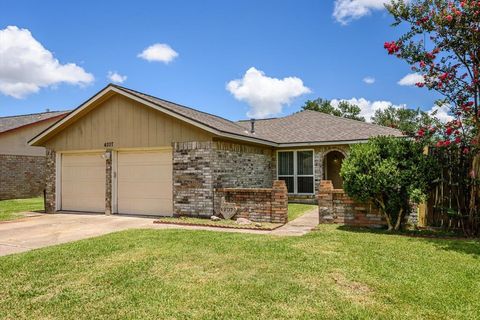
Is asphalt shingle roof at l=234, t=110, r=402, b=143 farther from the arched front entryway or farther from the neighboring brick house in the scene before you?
the neighboring brick house

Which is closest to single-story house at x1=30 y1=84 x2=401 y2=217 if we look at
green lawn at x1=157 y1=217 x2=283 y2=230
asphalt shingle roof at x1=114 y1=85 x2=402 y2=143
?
asphalt shingle roof at x1=114 y1=85 x2=402 y2=143

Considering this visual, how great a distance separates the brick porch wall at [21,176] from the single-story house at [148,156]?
8173mm

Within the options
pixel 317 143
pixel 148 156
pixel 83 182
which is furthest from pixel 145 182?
pixel 317 143

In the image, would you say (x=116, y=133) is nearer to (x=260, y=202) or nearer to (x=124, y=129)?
(x=124, y=129)

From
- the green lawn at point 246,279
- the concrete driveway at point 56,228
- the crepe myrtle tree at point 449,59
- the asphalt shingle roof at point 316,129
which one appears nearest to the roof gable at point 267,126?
the asphalt shingle roof at point 316,129

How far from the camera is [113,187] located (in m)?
12.3

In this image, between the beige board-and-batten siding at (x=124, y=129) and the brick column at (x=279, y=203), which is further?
the beige board-and-batten siding at (x=124, y=129)

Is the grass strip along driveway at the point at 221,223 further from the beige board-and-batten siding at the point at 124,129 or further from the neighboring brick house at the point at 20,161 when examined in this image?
the neighboring brick house at the point at 20,161

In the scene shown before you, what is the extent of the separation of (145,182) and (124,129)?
2.01 meters

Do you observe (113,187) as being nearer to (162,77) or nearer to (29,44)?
(162,77)

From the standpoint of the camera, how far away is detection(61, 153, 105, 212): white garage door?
41.8ft

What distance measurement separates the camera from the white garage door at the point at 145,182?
11.5 meters

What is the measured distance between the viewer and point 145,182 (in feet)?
38.9

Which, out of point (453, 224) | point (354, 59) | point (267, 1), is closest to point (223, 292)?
point (453, 224)
